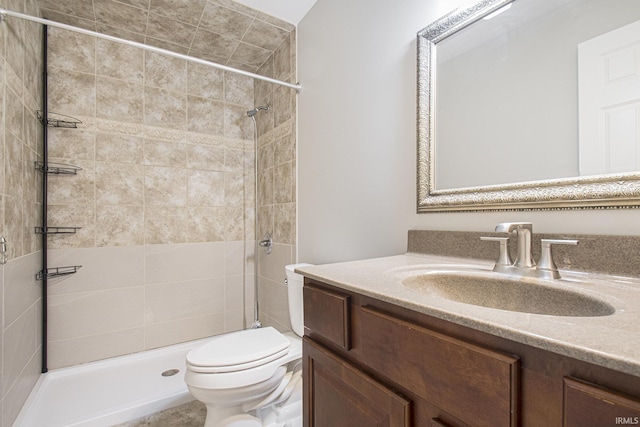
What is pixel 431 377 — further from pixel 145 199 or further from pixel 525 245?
pixel 145 199

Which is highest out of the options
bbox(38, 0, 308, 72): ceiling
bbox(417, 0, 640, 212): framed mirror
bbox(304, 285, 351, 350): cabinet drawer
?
bbox(38, 0, 308, 72): ceiling

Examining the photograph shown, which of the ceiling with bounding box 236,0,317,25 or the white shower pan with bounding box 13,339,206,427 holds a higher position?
the ceiling with bounding box 236,0,317,25

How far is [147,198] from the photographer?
84.6 inches

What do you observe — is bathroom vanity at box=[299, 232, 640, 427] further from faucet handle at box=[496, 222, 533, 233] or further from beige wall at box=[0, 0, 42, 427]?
beige wall at box=[0, 0, 42, 427]

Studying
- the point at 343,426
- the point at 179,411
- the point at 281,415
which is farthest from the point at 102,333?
the point at 343,426

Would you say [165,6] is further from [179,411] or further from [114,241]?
[179,411]

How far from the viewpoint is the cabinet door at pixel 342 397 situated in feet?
1.98

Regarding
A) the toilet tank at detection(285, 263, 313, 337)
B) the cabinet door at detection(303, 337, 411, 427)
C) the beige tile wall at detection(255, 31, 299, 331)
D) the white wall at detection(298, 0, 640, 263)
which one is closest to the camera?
the cabinet door at detection(303, 337, 411, 427)

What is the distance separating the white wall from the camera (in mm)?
1171

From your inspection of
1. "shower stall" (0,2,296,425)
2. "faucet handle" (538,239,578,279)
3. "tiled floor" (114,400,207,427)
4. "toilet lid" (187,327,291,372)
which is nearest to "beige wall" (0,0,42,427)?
"shower stall" (0,2,296,425)

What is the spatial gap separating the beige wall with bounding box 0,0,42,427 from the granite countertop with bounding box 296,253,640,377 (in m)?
1.38

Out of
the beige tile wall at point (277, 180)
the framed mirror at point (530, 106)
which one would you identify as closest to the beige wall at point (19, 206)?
the beige tile wall at point (277, 180)

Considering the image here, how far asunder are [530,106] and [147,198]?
229 centimetres

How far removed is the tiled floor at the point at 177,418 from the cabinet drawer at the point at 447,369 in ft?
4.60
